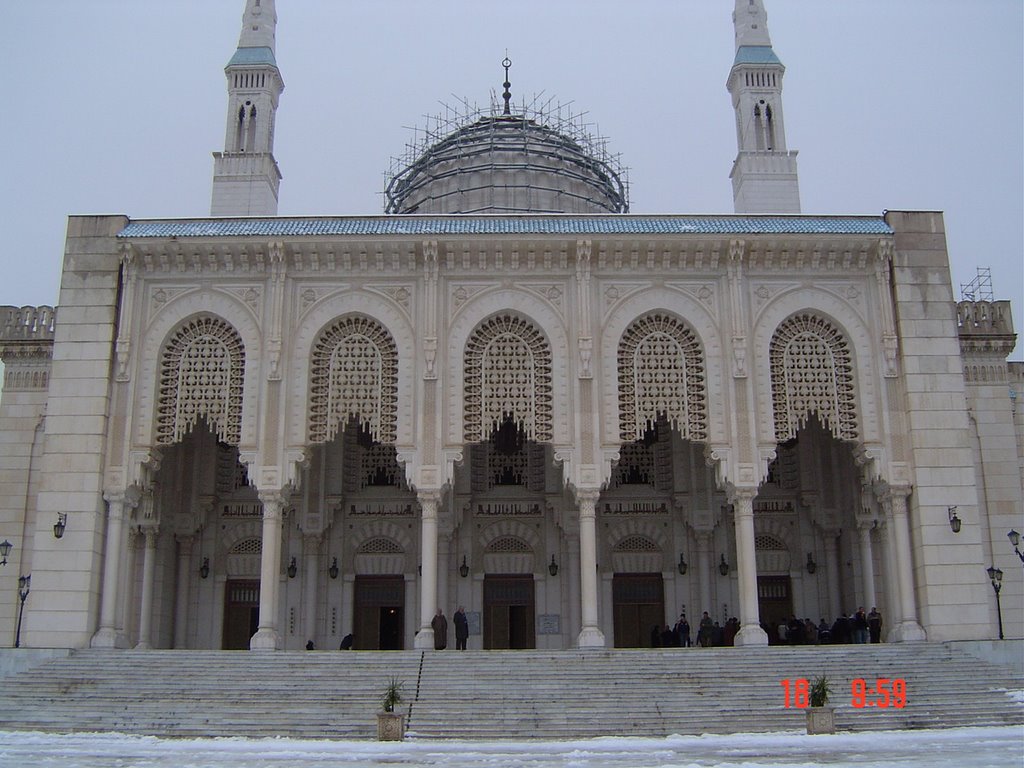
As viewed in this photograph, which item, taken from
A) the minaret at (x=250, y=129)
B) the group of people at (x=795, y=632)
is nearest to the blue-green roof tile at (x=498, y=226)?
the minaret at (x=250, y=129)

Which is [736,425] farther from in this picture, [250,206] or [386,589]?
[250,206]

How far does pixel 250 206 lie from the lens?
26.9 meters

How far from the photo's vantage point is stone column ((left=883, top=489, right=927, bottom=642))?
20.0 metres

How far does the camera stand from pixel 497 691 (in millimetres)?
16703

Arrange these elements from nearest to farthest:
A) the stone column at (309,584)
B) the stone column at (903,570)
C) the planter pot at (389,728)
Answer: the planter pot at (389,728), the stone column at (903,570), the stone column at (309,584)

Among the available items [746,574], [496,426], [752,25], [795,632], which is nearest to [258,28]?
[752,25]

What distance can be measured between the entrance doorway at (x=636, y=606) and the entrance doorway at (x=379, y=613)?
15.6ft

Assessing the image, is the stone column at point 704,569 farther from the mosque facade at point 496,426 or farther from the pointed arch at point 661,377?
the pointed arch at point 661,377

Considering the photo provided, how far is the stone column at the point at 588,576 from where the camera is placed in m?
20.0

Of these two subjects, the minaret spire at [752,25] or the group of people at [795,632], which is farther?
the minaret spire at [752,25]

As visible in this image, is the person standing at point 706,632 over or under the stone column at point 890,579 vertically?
under

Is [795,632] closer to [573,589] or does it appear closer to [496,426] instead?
[573,589]

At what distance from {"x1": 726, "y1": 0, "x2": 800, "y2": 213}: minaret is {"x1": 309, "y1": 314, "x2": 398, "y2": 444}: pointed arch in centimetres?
1065
